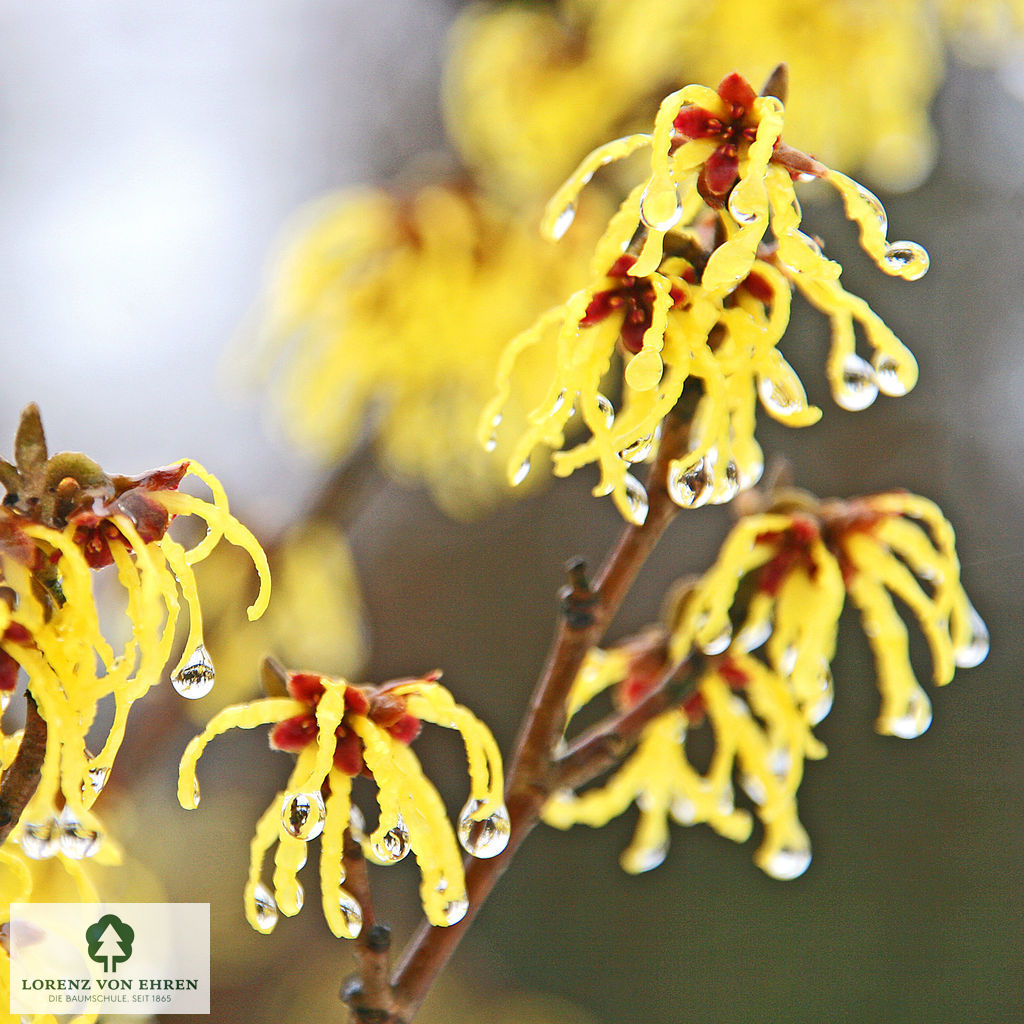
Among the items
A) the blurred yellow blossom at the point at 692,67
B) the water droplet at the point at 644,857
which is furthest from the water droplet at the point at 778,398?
the blurred yellow blossom at the point at 692,67

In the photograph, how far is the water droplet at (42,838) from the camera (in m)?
0.43

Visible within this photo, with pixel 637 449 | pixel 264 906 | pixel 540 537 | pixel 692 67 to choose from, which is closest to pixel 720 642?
pixel 637 449

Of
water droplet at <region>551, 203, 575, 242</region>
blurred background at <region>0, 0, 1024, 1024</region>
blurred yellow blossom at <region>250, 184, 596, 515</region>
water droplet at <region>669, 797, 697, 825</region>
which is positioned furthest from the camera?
blurred background at <region>0, 0, 1024, 1024</region>

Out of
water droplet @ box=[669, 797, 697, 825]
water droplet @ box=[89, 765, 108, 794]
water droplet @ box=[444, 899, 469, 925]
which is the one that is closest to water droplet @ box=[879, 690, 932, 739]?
water droplet @ box=[669, 797, 697, 825]

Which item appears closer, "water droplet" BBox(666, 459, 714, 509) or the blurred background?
"water droplet" BBox(666, 459, 714, 509)

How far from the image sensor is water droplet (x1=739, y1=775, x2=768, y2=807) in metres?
0.61

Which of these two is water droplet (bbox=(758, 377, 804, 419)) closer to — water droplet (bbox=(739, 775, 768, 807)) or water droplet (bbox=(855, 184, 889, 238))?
water droplet (bbox=(855, 184, 889, 238))

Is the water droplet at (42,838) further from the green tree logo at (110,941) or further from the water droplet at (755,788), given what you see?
the water droplet at (755,788)

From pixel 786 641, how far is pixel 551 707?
13 cm

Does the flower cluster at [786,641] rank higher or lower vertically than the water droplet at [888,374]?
lower

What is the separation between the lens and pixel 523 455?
46 cm

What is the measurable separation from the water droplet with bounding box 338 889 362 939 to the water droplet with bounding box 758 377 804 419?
10.3 inches

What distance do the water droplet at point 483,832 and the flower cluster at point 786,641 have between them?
0.27ft

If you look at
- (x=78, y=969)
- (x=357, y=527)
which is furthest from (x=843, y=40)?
(x=357, y=527)
